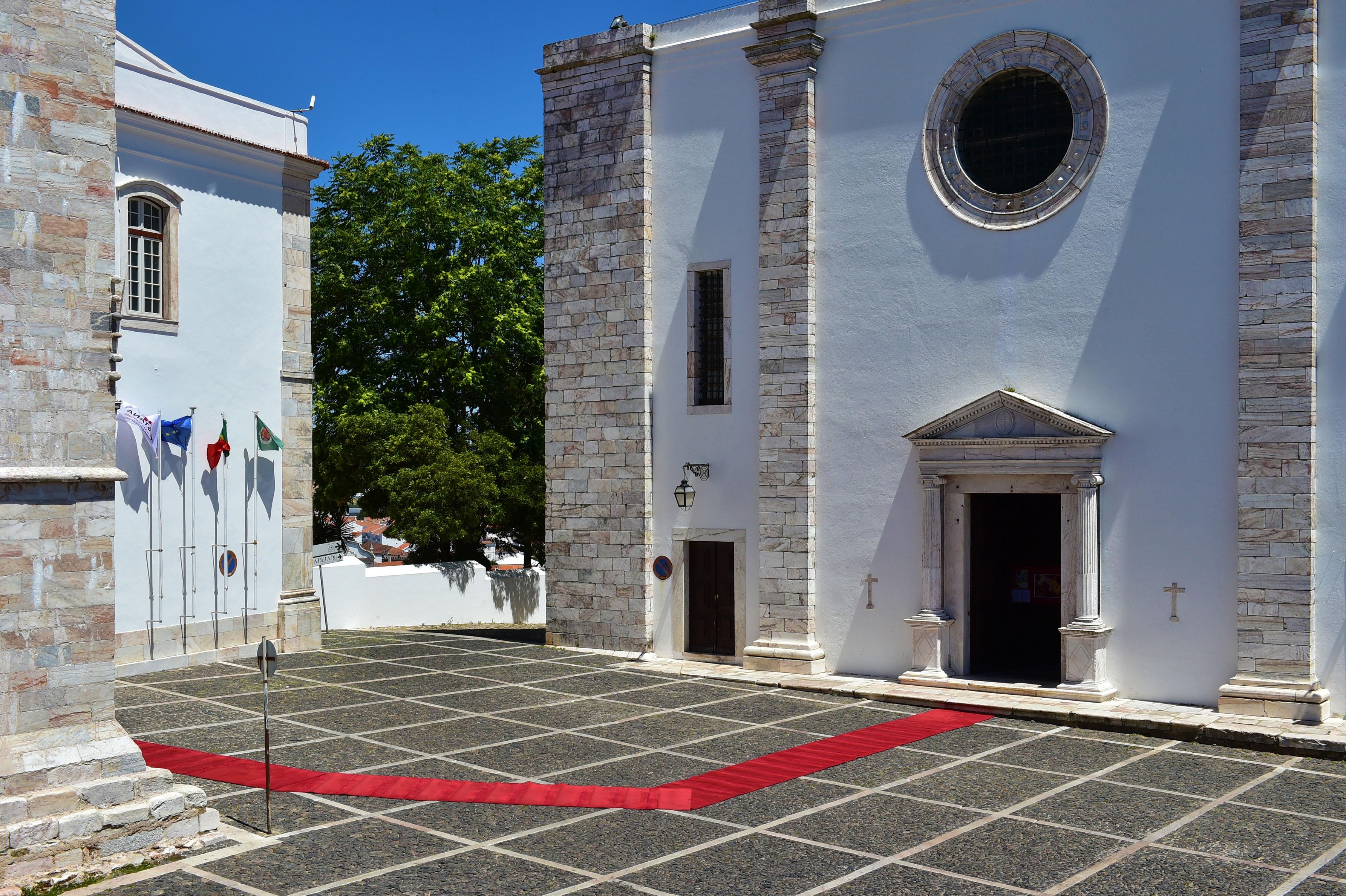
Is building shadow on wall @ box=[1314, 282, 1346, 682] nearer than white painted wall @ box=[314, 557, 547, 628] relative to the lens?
Yes

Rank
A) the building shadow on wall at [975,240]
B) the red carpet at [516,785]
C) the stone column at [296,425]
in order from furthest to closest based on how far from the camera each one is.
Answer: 1. the stone column at [296,425]
2. the building shadow on wall at [975,240]
3. the red carpet at [516,785]

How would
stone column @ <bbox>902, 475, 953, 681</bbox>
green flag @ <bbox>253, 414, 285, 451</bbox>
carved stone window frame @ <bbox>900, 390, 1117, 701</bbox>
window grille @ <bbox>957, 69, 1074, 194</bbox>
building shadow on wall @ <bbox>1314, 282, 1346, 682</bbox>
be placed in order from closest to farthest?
1. building shadow on wall @ <bbox>1314, 282, 1346, 682</bbox>
2. carved stone window frame @ <bbox>900, 390, 1117, 701</bbox>
3. window grille @ <bbox>957, 69, 1074, 194</bbox>
4. stone column @ <bbox>902, 475, 953, 681</bbox>
5. green flag @ <bbox>253, 414, 285, 451</bbox>

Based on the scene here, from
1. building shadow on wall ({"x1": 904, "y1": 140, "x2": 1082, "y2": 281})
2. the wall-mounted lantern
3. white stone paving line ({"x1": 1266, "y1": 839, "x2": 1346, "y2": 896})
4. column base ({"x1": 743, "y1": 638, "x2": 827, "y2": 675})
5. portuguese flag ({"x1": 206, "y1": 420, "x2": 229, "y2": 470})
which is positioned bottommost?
white stone paving line ({"x1": 1266, "y1": 839, "x2": 1346, "y2": 896})

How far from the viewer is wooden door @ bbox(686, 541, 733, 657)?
17969mm

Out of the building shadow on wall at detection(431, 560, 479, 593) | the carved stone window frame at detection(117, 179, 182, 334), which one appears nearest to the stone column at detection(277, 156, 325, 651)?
the carved stone window frame at detection(117, 179, 182, 334)

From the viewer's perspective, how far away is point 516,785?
434 inches

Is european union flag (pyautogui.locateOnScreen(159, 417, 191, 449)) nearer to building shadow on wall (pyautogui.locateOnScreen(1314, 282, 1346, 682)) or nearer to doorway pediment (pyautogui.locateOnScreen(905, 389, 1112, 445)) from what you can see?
doorway pediment (pyautogui.locateOnScreen(905, 389, 1112, 445))

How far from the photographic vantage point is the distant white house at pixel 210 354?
17266mm

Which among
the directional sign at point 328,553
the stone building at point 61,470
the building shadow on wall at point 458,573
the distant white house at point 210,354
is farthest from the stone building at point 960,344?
the stone building at point 61,470

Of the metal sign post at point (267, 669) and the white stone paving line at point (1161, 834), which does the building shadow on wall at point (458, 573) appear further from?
the white stone paving line at point (1161, 834)

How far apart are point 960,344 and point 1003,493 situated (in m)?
2.03

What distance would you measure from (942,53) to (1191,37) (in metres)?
3.17

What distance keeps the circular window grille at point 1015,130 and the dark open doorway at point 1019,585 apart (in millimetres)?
3974

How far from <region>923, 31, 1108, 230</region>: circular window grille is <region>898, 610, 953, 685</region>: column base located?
5.15 m
